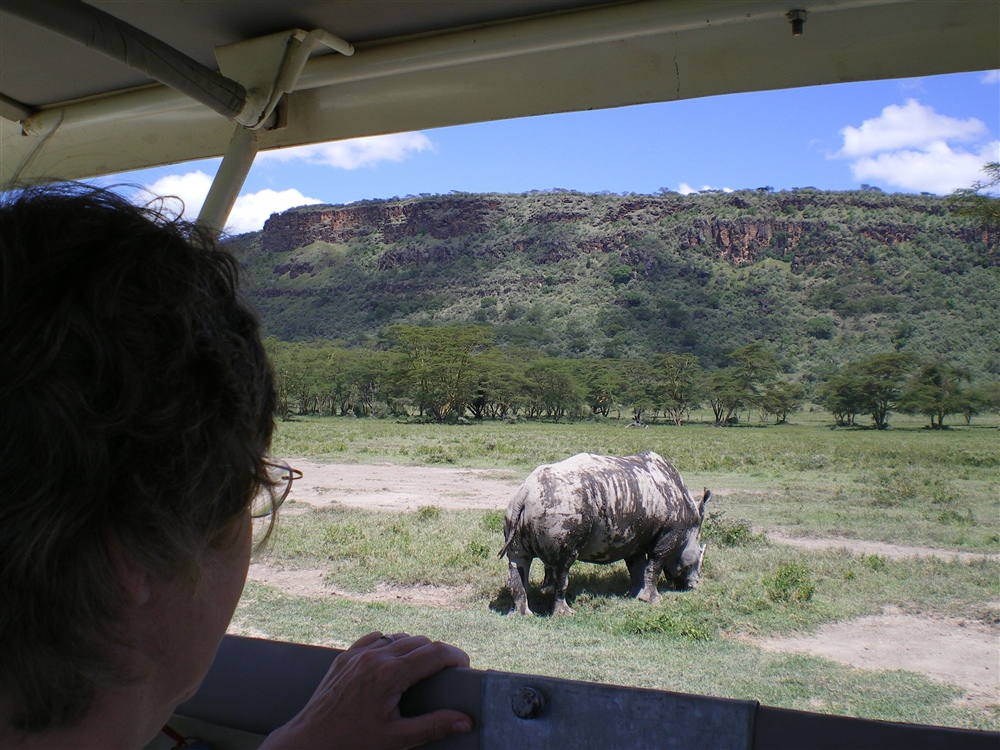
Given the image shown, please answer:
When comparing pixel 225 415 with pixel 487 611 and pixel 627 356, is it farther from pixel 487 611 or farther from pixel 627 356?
pixel 627 356

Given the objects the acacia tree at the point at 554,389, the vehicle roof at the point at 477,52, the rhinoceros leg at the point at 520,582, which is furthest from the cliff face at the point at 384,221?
the vehicle roof at the point at 477,52

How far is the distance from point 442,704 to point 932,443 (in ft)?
20.2

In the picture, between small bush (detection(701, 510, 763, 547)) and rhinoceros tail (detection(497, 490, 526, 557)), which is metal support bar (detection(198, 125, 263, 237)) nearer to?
rhinoceros tail (detection(497, 490, 526, 557))

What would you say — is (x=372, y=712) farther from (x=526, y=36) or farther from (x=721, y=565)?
(x=721, y=565)

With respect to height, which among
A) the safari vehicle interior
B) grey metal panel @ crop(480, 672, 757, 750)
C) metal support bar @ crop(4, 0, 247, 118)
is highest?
the safari vehicle interior

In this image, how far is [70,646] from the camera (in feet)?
1.00

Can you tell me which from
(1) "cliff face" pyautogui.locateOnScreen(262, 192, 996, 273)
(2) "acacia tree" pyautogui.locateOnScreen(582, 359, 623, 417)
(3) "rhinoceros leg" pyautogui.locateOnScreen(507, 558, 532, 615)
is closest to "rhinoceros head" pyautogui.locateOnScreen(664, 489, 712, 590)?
(3) "rhinoceros leg" pyautogui.locateOnScreen(507, 558, 532, 615)

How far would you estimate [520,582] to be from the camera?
4.33 meters

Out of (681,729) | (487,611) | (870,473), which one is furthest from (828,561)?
(681,729)

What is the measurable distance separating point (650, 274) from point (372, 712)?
275 inches

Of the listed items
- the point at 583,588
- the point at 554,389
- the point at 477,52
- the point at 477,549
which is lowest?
the point at 583,588

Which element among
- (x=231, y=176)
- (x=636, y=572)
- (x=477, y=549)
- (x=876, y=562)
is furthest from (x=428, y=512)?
(x=231, y=176)

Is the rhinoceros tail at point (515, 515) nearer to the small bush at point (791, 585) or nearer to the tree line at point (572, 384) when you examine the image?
the small bush at point (791, 585)

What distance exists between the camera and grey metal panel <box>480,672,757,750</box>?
1.31ft
